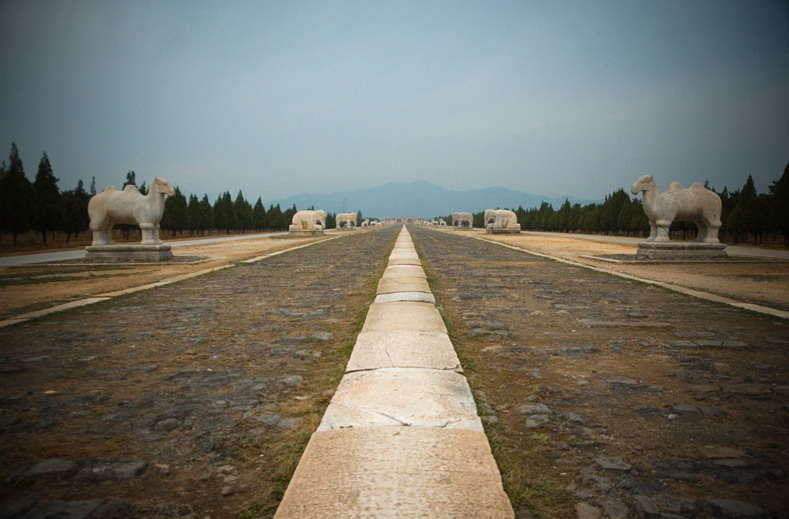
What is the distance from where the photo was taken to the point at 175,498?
199cm

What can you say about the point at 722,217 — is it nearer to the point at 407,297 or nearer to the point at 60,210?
the point at 407,297

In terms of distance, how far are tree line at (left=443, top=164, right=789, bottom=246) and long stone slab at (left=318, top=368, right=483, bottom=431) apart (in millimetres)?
31098

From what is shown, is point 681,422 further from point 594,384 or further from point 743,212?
point 743,212

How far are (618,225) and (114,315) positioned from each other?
150 feet

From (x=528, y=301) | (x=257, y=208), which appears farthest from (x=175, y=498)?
(x=257, y=208)

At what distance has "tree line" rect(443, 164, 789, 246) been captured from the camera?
26641 mm

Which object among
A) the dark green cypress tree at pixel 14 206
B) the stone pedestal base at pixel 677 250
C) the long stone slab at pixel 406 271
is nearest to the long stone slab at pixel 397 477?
the long stone slab at pixel 406 271

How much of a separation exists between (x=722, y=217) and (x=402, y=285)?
34235mm

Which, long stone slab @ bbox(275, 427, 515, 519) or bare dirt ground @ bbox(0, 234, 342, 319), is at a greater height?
long stone slab @ bbox(275, 427, 515, 519)

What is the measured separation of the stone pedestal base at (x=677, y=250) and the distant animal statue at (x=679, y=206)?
448mm

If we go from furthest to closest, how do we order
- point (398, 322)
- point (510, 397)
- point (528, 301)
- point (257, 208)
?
1. point (257, 208)
2. point (528, 301)
3. point (398, 322)
4. point (510, 397)

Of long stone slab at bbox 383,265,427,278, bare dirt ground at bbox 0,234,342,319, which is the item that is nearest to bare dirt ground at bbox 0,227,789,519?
bare dirt ground at bbox 0,234,342,319

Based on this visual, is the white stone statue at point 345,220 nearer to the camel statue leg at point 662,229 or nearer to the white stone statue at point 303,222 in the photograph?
the white stone statue at point 303,222

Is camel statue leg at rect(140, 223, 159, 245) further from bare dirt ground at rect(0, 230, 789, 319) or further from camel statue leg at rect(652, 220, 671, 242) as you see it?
camel statue leg at rect(652, 220, 671, 242)
